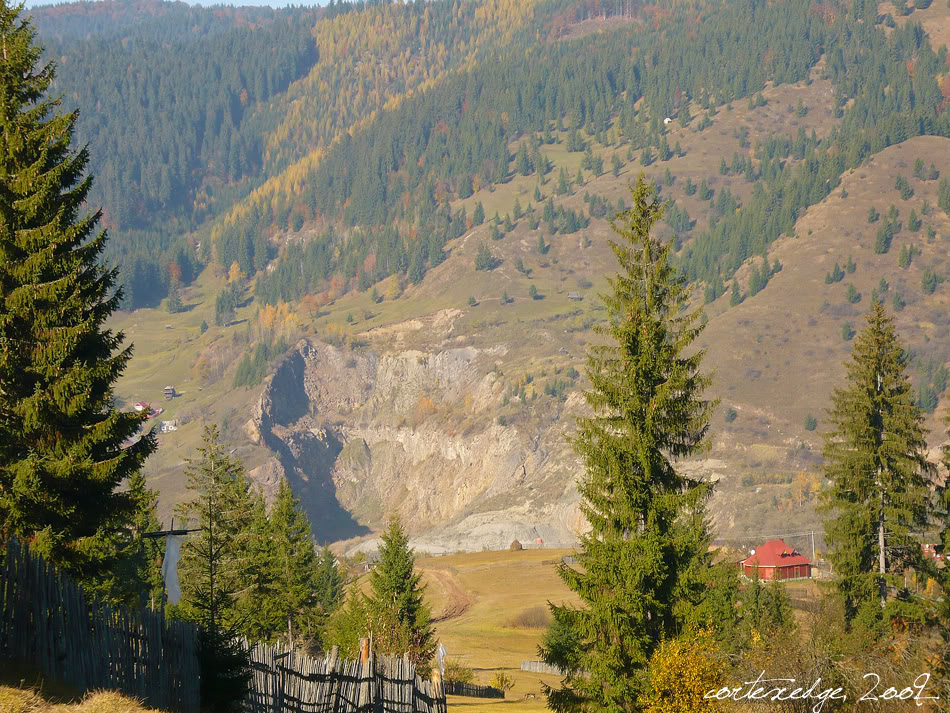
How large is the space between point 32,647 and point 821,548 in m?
112

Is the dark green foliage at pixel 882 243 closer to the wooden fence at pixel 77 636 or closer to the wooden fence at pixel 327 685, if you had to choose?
the wooden fence at pixel 327 685

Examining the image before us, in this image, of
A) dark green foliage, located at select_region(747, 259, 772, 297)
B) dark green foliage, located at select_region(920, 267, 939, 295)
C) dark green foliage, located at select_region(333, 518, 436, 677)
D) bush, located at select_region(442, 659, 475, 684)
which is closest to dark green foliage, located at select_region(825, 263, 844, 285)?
dark green foliage, located at select_region(747, 259, 772, 297)

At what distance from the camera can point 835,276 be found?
18925cm

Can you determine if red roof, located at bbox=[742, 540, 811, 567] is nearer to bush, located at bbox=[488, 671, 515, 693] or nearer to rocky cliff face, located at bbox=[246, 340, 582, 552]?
rocky cliff face, located at bbox=[246, 340, 582, 552]

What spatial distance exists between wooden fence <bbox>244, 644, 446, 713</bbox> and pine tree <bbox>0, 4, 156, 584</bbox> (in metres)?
4.19

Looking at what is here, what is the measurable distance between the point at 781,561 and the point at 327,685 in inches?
3439

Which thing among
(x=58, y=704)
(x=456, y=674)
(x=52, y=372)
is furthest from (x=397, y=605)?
(x=58, y=704)

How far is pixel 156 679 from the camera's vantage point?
55.1 feet

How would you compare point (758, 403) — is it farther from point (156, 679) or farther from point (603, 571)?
point (156, 679)

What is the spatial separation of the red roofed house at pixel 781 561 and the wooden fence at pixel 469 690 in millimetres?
49584

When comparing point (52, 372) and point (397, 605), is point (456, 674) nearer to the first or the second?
point (397, 605)

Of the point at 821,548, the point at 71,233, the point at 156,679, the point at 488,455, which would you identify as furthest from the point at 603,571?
the point at 488,455

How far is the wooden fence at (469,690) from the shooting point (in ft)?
172

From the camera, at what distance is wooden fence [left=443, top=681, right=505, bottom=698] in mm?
52562
